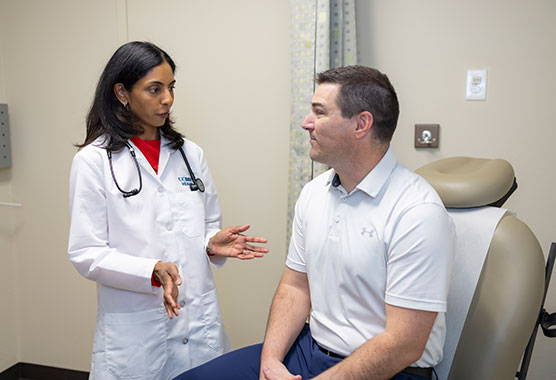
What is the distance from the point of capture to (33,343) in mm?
2611

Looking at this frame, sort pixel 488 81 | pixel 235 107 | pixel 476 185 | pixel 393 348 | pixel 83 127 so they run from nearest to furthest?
pixel 393 348, pixel 476 185, pixel 488 81, pixel 235 107, pixel 83 127

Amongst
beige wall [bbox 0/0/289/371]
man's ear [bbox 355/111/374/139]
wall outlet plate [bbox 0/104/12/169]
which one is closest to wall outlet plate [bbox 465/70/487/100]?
beige wall [bbox 0/0/289/371]

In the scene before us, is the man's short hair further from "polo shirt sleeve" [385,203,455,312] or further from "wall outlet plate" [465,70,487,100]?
"wall outlet plate" [465,70,487,100]

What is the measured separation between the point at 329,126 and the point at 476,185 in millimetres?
428

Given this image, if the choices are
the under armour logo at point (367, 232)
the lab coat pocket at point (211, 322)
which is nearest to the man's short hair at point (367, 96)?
the under armour logo at point (367, 232)

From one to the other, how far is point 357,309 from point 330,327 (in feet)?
0.30

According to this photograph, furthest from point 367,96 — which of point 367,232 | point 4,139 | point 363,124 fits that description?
point 4,139

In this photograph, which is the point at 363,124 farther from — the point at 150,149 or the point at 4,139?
the point at 4,139

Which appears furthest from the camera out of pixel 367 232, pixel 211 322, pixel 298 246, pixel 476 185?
pixel 211 322

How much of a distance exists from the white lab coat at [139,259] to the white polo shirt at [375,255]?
389 mm

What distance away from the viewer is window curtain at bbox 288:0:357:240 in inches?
74.9

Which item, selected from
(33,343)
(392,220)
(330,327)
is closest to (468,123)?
(392,220)

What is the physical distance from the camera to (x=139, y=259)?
142cm

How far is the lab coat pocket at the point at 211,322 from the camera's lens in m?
1.57
